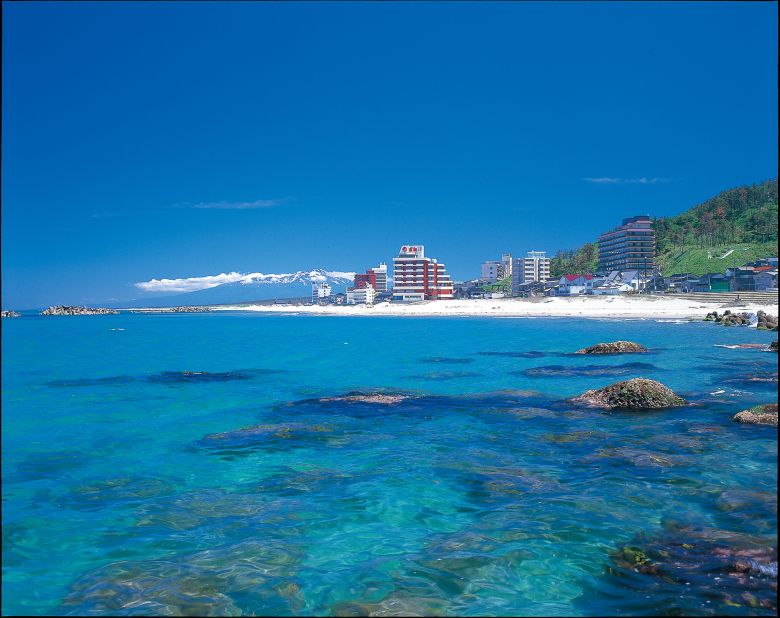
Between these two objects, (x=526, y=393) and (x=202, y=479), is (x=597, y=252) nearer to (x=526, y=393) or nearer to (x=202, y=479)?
(x=526, y=393)

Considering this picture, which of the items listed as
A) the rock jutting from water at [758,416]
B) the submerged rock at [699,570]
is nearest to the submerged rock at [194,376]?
the rock jutting from water at [758,416]

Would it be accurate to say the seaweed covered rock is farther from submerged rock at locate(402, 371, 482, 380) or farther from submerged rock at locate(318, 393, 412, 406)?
submerged rock at locate(318, 393, 412, 406)

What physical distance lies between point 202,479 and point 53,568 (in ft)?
12.5

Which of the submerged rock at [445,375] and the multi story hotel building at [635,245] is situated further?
the multi story hotel building at [635,245]

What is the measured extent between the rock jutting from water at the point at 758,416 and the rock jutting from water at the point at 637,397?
2.17 meters

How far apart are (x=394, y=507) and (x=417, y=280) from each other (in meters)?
152

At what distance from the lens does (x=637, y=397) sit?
16391 mm

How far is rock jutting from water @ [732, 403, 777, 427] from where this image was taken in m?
13.6

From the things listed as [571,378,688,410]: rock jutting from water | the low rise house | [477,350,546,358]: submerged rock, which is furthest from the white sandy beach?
[571,378,688,410]: rock jutting from water

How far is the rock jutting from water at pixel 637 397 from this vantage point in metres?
16.3

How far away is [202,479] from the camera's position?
437 inches

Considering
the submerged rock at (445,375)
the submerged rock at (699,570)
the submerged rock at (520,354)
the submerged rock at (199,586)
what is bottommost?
the submerged rock at (445,375)

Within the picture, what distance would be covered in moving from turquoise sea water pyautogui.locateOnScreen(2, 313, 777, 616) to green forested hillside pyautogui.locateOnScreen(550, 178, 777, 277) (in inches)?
4897

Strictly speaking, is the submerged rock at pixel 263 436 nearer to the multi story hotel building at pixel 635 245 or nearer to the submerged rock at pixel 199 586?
the submerged rock at pixel 199 586
